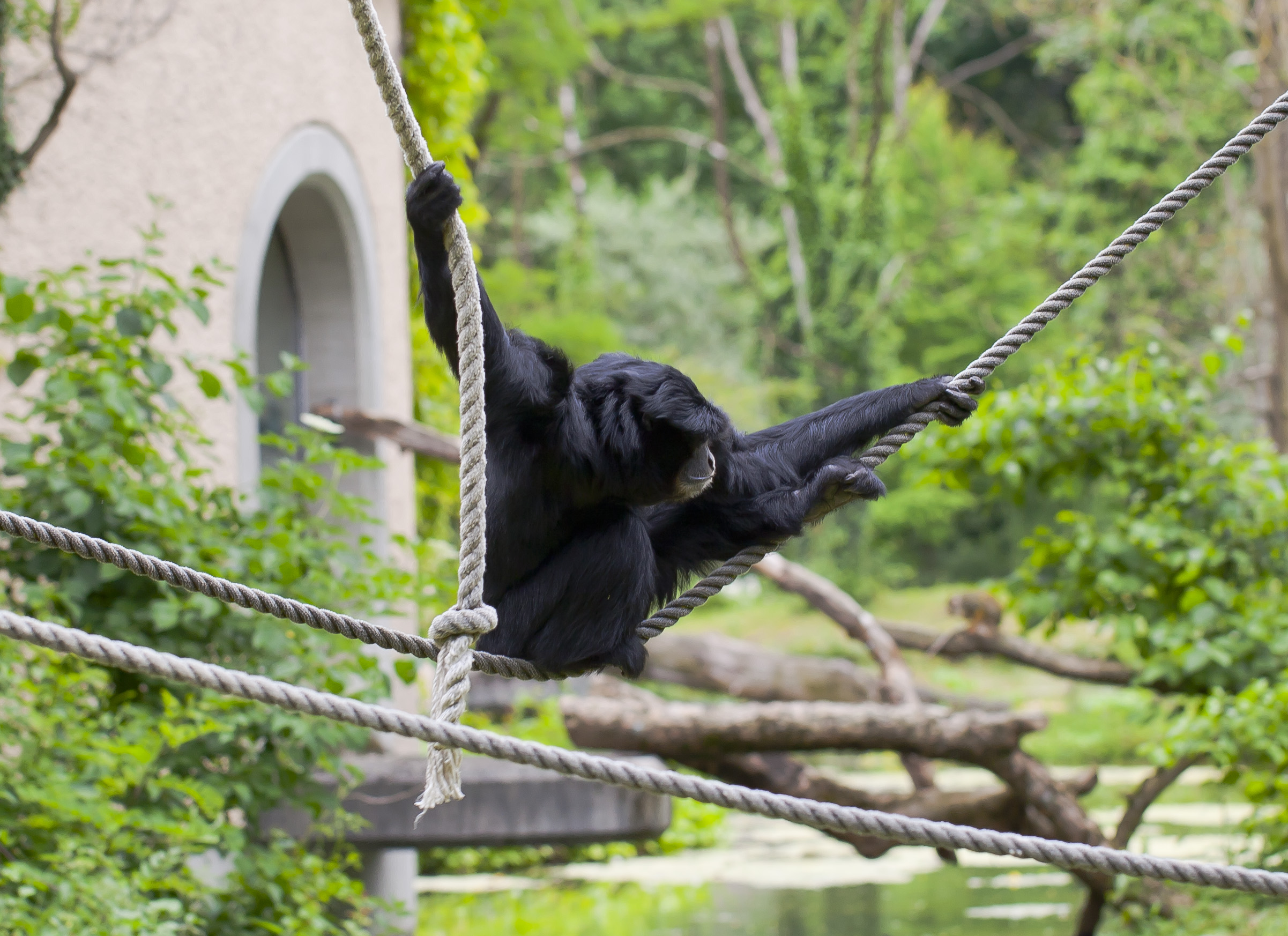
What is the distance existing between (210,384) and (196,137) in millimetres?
2399

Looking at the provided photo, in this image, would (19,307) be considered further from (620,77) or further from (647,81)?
(647,81)

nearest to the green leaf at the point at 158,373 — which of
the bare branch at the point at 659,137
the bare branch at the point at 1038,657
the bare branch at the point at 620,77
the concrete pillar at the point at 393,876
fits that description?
the concrete pillar at the point at 393,876

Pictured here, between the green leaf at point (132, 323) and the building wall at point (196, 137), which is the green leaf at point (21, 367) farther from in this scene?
the building wall at point (196, 137)

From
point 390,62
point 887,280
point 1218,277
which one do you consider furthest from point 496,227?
point 390,62

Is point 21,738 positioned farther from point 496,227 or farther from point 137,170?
A: point 496,227

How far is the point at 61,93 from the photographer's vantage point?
14.9ft

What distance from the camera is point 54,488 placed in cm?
377

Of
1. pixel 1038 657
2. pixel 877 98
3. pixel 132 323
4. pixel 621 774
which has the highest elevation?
pixel 877 98

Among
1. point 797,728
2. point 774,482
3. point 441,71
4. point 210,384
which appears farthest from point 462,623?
point 441,71

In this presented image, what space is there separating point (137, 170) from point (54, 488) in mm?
2344

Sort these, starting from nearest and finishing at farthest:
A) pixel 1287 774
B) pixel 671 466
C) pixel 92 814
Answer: pixel 671 466, pixel 92 814, pixel 1287 774

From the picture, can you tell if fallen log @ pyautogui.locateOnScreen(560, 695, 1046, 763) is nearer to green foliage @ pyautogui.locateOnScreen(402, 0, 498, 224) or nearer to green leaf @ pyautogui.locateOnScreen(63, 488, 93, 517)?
green leaf @ pyautogui.locateOnScreen(63, 488, 93, 517)

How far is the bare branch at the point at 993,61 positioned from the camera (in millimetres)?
24078

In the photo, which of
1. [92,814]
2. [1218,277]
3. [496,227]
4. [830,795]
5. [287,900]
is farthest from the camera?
[496,227]
